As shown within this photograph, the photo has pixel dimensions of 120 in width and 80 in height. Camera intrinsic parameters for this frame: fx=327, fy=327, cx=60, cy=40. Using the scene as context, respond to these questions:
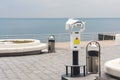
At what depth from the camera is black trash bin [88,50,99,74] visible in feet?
33.3

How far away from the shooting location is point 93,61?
10188mm

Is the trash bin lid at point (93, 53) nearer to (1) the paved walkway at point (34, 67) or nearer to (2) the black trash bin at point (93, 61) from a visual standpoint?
(2) the black trash bin at point (93, 61)

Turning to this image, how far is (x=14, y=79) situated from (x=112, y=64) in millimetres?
3020

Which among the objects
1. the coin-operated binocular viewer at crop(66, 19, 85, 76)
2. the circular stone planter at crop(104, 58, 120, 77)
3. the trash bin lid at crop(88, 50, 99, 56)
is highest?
the coin-operated binocular viewer at crop(66, 19, 85, 76)

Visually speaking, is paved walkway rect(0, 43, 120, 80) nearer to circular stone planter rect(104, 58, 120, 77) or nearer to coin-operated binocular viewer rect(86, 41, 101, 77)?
circular stone planter rect(104, 58, 120, 77)

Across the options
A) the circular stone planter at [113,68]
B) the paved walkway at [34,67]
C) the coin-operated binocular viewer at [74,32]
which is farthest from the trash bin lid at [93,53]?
the paved walkway at [34,67]

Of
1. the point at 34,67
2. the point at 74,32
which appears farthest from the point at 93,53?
the point at 34,67

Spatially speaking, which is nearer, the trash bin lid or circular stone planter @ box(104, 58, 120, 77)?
circular stone planter @ box(104, 58, 120, 77)

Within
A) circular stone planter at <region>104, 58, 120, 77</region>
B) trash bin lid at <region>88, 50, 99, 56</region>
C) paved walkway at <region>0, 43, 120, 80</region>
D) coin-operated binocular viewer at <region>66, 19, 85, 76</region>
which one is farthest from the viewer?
paved walkway at <region>0, 43, 120, 80</region>

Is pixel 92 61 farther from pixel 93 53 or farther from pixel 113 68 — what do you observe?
pixel 113 68

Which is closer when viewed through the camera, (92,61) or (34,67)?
(92,61)

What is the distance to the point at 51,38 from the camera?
17.2 m

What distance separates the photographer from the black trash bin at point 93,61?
10.1m

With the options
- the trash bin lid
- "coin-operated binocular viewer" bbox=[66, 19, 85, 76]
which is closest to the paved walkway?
"coin-operated binocular viewer" bbox=[66, 19, 85, 76]
